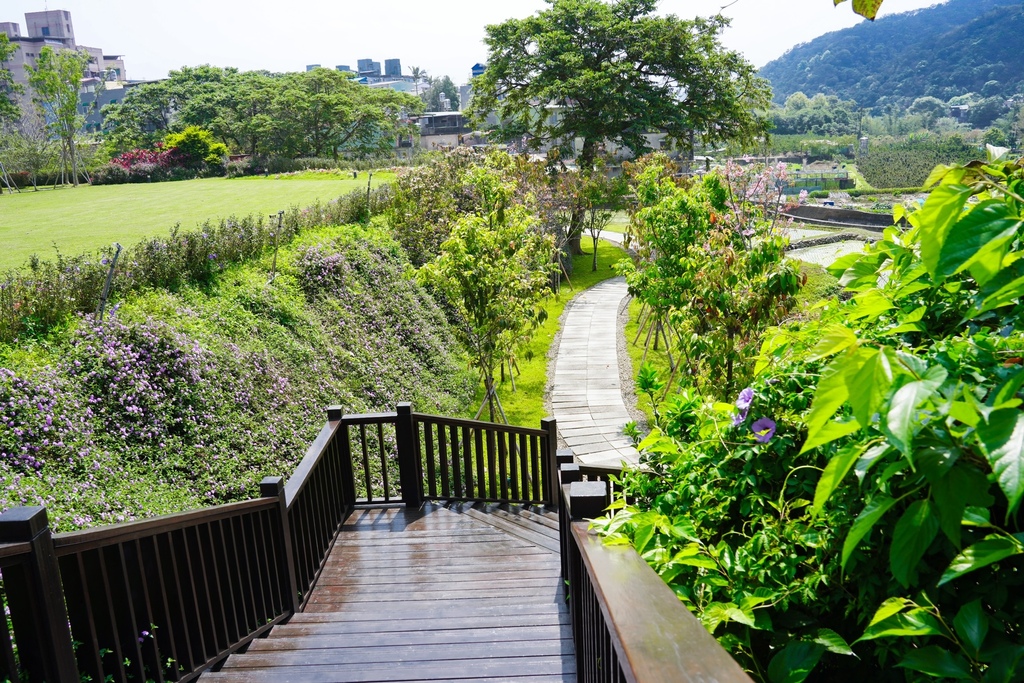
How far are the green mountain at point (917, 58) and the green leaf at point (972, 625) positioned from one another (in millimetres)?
100412

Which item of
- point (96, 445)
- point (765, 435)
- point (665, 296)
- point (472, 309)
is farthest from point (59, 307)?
point (765, 435)

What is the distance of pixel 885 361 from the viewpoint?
0.80m

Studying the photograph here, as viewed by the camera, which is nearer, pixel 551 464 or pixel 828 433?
pixel 828 433

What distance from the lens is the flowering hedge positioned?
4918 millimetres

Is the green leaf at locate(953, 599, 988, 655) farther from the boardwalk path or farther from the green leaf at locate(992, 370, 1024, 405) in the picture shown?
the boardwalk path

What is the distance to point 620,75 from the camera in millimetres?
23750

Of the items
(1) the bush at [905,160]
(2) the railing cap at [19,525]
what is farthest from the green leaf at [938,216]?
(1) the bush at [905,160]

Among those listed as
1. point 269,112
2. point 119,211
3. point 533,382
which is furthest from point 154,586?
point 269,112

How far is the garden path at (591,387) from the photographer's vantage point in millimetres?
9109

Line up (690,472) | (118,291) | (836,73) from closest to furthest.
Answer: (690,472), (118,291), (836,73)

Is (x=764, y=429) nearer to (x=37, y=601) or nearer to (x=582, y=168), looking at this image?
(x=37, y=601)

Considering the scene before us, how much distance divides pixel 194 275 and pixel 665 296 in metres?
5.36

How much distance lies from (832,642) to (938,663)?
7.2 inches

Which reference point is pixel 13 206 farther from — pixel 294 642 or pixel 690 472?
pixel 690 472
